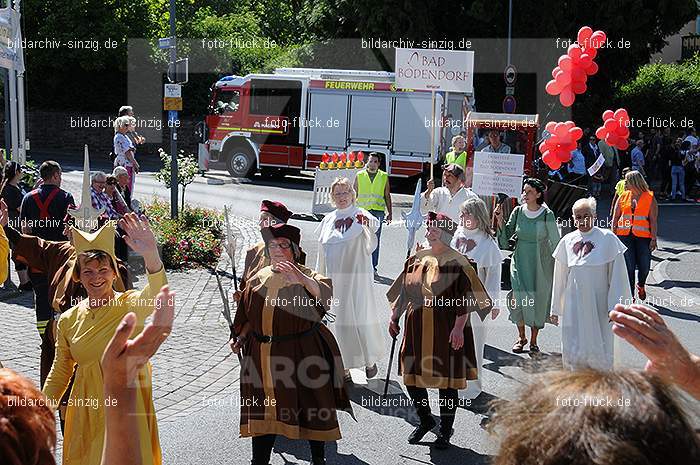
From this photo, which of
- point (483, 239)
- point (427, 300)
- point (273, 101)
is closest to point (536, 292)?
point (483, 239)

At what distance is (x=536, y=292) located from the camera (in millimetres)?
9625

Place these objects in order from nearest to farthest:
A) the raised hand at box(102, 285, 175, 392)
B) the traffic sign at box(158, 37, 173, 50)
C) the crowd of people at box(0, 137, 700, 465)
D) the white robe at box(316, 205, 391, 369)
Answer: the crowd of people at box(0, 137, 700, 465), the raised hand at box(102, 285, 175, 392), the white robe at box(316, 205, 391, 369), the traffic sign at box(158, 37, 173, 50)

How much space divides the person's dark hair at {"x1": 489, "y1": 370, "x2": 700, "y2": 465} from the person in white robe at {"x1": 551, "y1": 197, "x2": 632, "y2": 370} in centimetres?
608

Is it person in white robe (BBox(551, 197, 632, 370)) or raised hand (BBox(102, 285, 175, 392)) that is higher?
raised hand (BBox(102, 285, 175, 392))

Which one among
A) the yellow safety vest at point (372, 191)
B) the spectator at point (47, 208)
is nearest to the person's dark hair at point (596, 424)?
the spectator at point (47, 208)

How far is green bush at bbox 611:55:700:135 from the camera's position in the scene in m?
35.3

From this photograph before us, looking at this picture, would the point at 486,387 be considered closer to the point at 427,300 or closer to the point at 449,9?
the point at 427,300

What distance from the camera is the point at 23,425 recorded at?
79.7 inches

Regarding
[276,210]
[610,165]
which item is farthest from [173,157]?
[610,165]

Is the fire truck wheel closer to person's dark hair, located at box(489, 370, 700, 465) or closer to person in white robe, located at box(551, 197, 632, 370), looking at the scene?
person in white robe, located at box(551, 197, 632, 370)

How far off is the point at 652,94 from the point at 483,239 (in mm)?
30237

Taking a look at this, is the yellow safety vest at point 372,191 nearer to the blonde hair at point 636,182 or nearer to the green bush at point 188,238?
the green bush at point 188,238

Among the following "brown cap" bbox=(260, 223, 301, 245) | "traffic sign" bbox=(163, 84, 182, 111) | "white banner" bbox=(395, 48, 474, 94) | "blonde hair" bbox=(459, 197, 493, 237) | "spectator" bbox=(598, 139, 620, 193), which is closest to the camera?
"brown cap" bbox=(260, 223, 301, 245)

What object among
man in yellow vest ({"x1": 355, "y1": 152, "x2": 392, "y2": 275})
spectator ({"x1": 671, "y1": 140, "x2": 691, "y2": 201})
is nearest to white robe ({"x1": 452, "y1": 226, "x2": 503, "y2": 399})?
man in yellow vest ({"x1": 355, "y1": 152, "x2": 392, "y2": 275})
